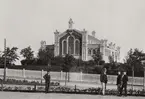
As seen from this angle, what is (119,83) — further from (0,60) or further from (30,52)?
(30,52)

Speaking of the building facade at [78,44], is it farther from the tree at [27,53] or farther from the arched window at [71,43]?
the tree at [27,53]

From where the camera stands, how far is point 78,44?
82.8 meters

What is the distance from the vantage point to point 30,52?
79.6 m

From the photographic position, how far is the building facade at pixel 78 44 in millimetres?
81125

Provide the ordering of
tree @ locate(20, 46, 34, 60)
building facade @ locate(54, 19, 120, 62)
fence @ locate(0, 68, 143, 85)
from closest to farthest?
1. fence @ locate(0, 68, 143, 85)
2. tree @ locate(20, 46, 34, 60)
3. building facade @ locate(54, 19, 120, 62)

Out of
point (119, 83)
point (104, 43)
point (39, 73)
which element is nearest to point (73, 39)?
point (104, 43)

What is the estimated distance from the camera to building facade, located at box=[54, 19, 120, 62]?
81125 mm

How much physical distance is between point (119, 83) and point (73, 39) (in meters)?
64.2

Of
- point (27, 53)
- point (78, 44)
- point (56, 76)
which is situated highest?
point (78, 44)

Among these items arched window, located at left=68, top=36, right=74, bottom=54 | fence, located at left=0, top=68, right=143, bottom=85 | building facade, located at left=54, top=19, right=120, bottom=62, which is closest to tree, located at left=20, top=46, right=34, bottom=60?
building facade, located at left=54, top=19, right=120, bottom=62

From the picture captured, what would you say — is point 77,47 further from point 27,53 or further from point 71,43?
point 27,53

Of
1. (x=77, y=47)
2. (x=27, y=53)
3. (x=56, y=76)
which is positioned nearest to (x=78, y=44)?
(x=77, y=47)

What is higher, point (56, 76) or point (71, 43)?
point (71, 43)

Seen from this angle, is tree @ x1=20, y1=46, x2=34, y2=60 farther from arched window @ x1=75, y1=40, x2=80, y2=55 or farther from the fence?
the fence
